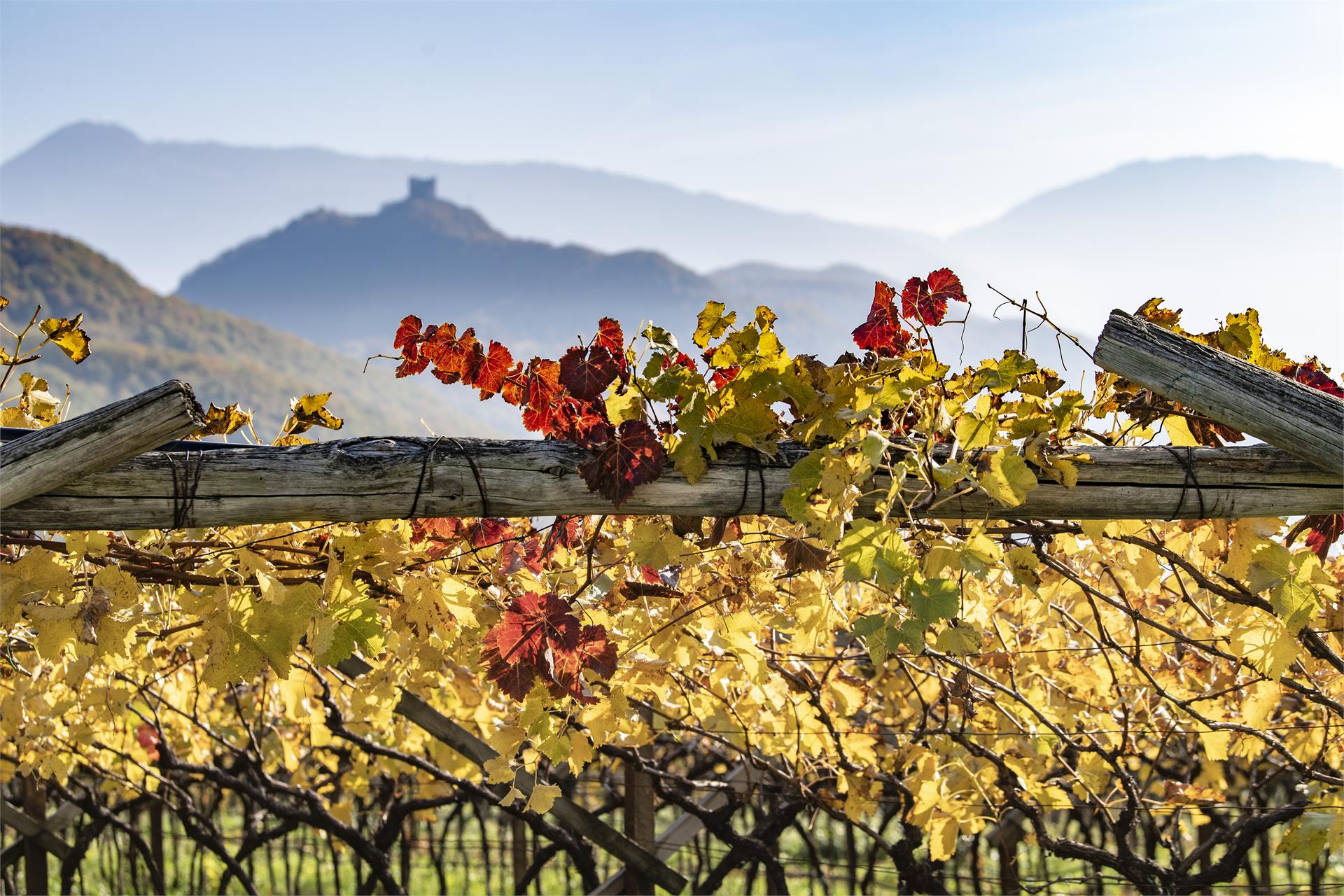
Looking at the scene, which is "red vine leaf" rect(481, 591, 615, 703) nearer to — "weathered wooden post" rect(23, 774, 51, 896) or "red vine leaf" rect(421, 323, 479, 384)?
"red vine leaf" rect(421, 323, 479, 384)

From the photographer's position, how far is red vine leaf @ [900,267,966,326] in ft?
5.59

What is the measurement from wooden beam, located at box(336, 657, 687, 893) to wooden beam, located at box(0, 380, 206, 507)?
1.46 meters

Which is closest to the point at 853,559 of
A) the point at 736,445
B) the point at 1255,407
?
the point at 736,445

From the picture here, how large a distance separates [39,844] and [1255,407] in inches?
214

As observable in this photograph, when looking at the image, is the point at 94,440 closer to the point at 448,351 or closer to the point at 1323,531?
the point at 448,351

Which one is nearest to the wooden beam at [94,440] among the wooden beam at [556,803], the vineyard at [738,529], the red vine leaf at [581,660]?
the vineyard at [738,529]

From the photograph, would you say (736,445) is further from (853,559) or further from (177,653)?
(177,653)

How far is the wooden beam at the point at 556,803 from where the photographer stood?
9.96 ft

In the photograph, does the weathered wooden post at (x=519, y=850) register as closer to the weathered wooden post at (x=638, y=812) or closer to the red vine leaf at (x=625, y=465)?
the weathered wooden post at (x=638, y=812)

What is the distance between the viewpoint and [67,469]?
1.45m

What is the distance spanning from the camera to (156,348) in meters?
117

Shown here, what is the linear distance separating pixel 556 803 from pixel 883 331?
2.02m

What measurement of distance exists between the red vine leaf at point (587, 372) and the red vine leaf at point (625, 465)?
0.08 meters

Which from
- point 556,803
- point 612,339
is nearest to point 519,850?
point 556,803
